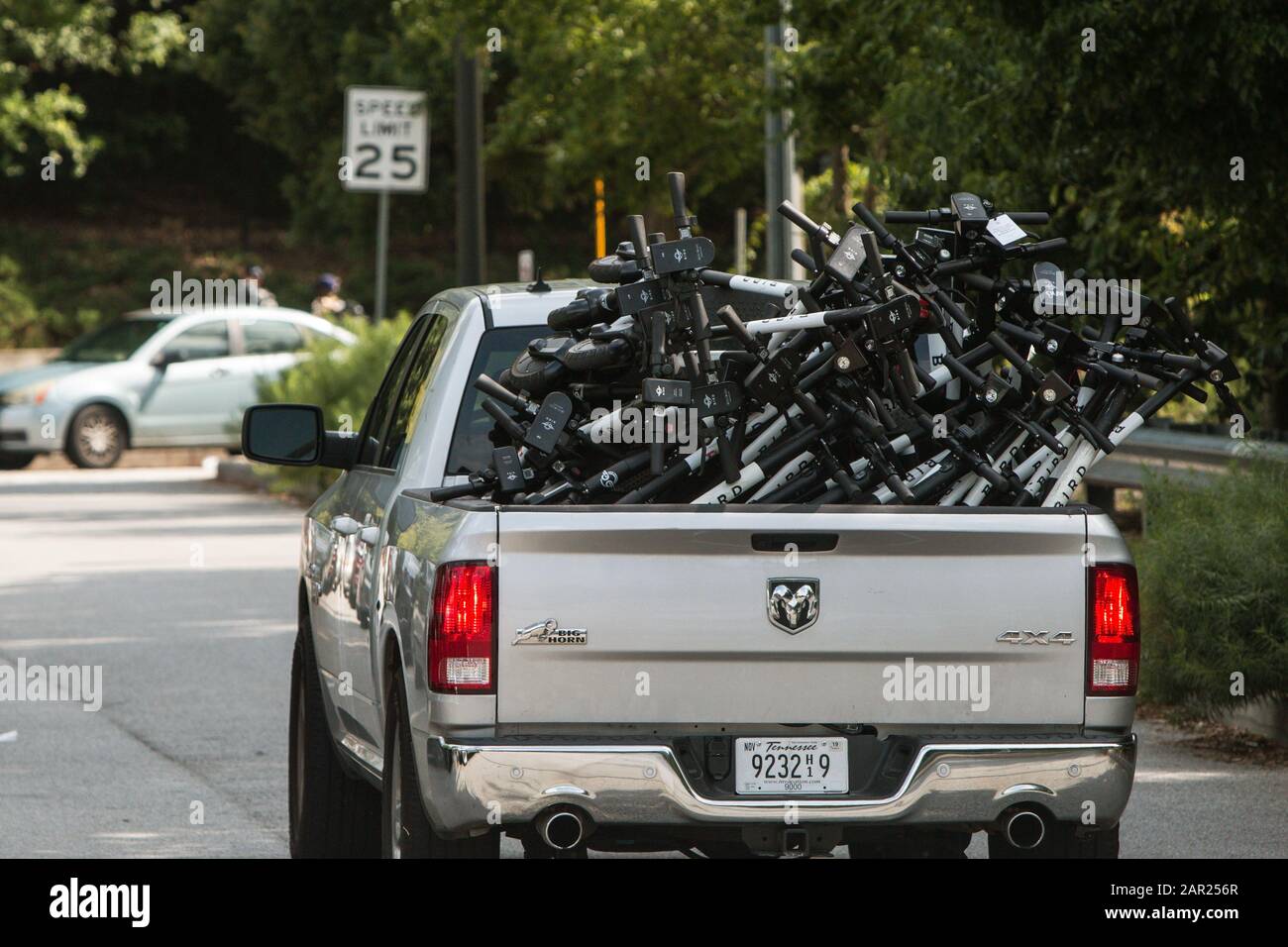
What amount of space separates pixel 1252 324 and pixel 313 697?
7199mm

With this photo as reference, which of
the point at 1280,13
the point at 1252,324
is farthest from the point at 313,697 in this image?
the point at 1252,324

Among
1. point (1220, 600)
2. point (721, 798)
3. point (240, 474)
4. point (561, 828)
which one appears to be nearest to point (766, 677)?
point (721, 798)

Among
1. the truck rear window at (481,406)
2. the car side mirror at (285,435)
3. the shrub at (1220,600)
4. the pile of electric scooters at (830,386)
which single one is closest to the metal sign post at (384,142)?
the shrub at (1220,600)

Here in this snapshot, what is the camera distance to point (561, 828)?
17.4 ft

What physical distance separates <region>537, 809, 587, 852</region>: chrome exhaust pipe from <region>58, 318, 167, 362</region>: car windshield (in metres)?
22.2

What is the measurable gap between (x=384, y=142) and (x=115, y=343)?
607cm

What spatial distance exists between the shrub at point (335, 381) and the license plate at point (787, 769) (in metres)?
16.4

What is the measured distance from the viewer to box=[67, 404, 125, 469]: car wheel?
26.1 meters

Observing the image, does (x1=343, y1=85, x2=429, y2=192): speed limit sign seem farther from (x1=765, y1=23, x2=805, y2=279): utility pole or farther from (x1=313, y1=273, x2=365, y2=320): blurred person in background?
(x1=765, y1=23, x2=805, y2=279): utility pole

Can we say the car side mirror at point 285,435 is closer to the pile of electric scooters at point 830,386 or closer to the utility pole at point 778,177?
the pile of electric scooters at point 830,386

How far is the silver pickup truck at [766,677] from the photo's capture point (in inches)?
208

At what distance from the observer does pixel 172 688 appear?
11250 mm

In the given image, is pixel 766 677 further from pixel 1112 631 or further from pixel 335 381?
pixel 335 381

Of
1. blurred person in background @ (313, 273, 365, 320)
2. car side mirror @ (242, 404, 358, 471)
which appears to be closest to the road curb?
blurred person in background @ (313, 273, 365, 320)
